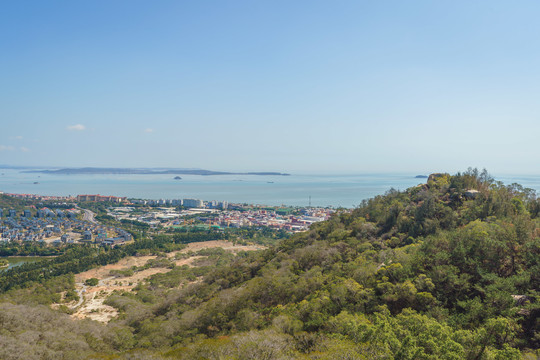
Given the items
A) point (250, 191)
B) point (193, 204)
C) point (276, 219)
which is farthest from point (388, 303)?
point (250, 191)

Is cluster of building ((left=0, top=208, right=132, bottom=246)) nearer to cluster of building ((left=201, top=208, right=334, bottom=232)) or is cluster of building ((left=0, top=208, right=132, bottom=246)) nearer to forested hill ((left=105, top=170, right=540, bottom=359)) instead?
cluster of building ((left=201, top=208, right=334, bottom=232))

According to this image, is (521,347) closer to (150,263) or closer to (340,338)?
(340,338)

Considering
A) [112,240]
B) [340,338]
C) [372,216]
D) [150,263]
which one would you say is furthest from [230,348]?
[112,240]

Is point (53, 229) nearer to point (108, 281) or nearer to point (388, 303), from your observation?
point (108, 281)

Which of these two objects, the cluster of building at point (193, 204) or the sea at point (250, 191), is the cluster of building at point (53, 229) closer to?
the cluster of building at point (193, 204)

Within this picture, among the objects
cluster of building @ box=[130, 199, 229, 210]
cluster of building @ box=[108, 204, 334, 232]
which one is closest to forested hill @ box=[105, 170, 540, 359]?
cluster of building @ box=[108, 204, 334, 232]

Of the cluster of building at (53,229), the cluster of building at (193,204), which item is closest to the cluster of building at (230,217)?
the cluster of building at (193,204)
